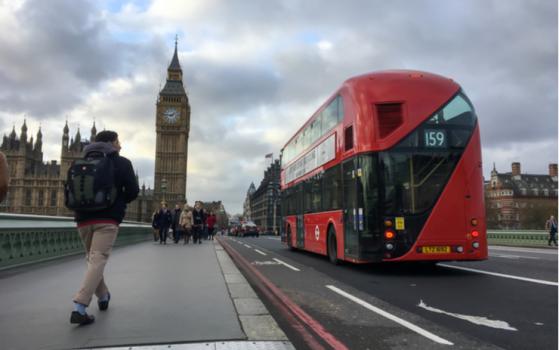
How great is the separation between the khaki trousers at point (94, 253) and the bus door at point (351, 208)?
5794mm

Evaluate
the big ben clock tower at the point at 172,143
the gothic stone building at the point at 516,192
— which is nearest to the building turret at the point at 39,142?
the big ben clock tower at the point at 172,143

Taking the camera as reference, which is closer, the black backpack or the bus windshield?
the black backpack

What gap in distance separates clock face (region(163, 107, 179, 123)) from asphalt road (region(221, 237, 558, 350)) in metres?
112

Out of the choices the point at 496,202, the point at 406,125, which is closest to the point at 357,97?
the point at 406,125

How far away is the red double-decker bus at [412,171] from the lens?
357 inches

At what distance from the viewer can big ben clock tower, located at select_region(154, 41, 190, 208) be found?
4555 inches

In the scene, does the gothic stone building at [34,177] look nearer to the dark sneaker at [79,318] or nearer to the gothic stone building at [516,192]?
the gothic stone building at [516,192]

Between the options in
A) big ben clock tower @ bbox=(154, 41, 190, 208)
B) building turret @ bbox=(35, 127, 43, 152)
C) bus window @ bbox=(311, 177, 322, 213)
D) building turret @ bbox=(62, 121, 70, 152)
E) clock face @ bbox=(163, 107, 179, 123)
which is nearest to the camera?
bus window @ bbox=(311, 177, 322, 213)

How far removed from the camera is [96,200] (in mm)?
4562

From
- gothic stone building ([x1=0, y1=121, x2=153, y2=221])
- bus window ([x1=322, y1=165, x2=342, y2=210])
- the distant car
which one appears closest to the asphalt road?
bus window ([x1=322, y1=165, x2=342, y2=210])

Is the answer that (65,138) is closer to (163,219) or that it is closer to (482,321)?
(163,219)

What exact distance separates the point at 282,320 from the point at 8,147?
137657 mm

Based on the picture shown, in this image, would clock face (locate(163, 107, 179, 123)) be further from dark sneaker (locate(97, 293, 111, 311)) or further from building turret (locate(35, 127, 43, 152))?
dark sneaker (locate(97, 293, 111, 311))

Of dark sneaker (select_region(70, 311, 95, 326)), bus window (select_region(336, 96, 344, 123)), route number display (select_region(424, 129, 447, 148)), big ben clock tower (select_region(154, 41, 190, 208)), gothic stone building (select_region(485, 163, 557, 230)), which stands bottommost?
dark sneaker (select_region(70, 311, 95, 326))
